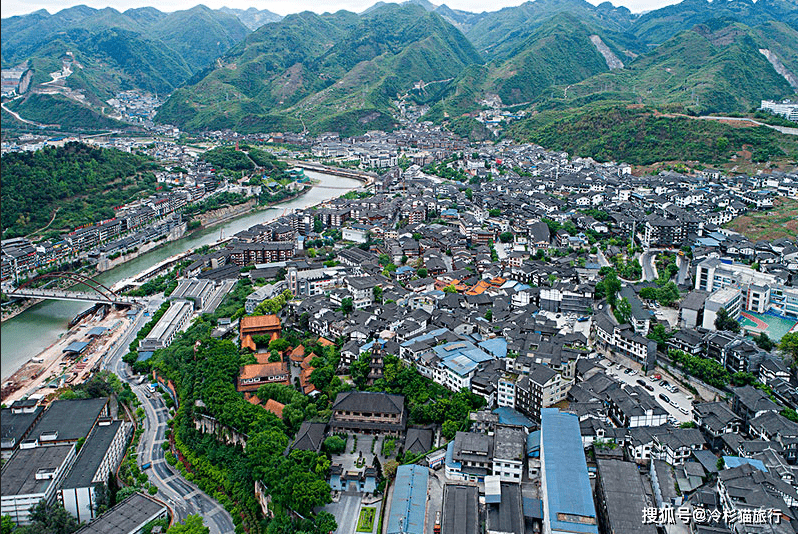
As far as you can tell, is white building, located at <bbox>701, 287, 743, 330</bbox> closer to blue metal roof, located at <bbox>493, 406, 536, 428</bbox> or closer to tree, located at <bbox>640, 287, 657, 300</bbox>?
tree, located at <bbox>640, 287, 657, 300</bbox>

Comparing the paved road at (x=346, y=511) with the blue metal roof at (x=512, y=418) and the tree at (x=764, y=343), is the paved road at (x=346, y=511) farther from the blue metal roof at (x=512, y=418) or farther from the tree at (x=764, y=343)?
the tree at (x=764, y=343)

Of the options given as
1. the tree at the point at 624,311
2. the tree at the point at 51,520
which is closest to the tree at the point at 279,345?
the tree at the point at 51,520

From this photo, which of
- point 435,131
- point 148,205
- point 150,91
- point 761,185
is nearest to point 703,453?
point 761,185

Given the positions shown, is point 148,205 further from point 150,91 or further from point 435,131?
point 150,91

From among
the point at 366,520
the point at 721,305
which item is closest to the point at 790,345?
the point at 721,305

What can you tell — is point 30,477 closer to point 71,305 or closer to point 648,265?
point 71,305

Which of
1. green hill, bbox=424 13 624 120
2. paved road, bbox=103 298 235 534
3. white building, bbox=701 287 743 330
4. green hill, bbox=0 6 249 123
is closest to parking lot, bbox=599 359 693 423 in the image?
white building, bbox=701 287 743 330
